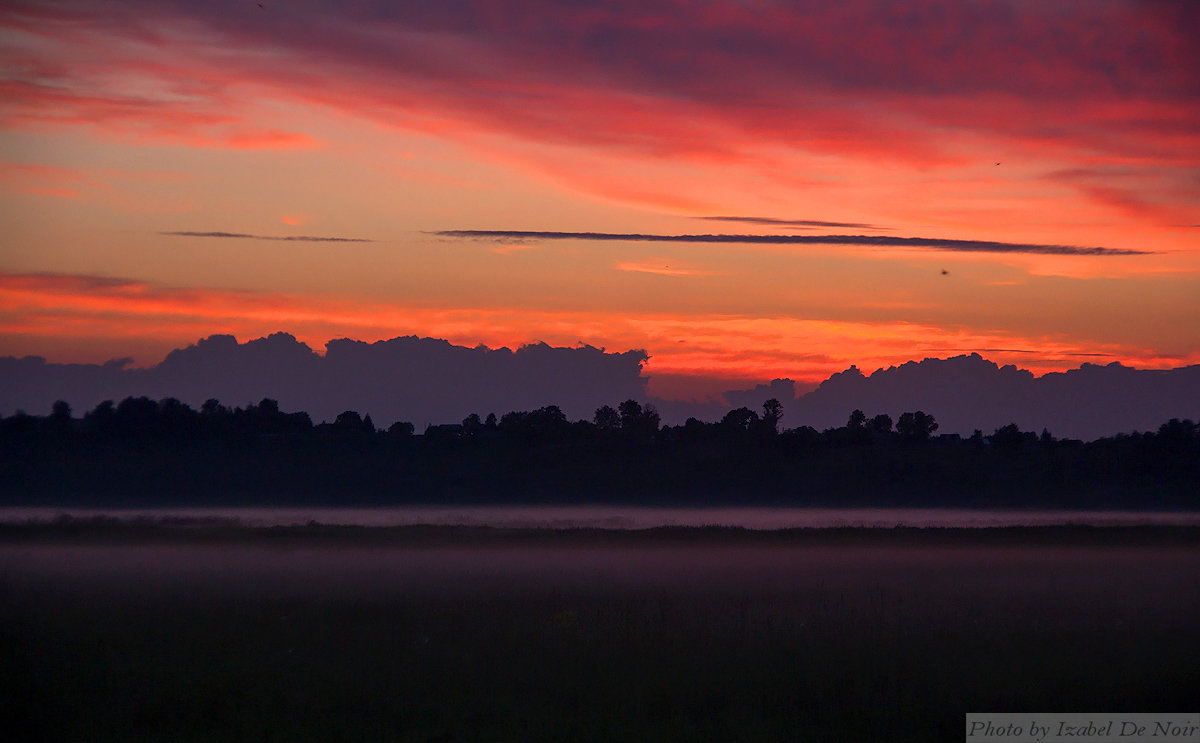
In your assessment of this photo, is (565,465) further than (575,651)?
Yes

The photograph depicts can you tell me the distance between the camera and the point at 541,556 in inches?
1843

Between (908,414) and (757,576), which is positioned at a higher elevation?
(908,414)

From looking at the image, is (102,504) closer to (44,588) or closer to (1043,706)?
(44,588)

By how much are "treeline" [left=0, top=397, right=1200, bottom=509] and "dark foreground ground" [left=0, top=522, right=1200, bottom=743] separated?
336 feet

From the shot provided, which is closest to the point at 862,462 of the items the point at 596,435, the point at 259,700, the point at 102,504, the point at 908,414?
the point at 908,414

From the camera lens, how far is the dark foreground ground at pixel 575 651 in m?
15.8

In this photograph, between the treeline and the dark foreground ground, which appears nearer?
the dark foreground ground

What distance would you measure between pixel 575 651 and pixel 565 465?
135 m

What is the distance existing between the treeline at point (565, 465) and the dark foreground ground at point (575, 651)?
10252 cm

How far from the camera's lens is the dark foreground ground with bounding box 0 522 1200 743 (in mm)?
15750

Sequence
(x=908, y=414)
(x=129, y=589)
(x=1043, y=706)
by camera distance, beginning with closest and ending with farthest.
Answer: (x=1043, y=706), (x=129, y=589), (x=908, y=414)

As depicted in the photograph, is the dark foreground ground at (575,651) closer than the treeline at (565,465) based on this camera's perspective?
Yes

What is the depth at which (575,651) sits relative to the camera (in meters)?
19.9

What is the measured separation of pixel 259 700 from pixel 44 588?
16939 millimetres
